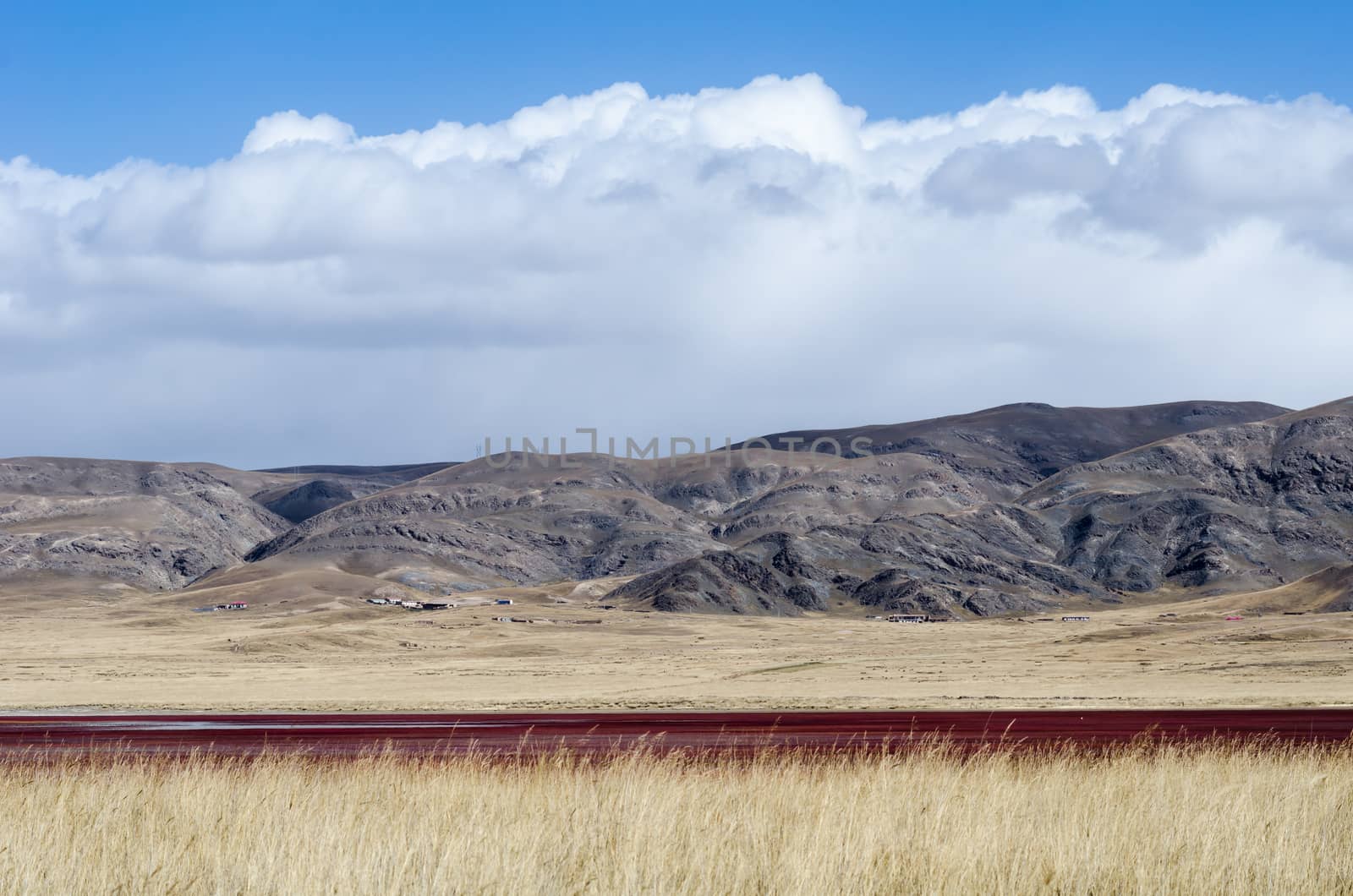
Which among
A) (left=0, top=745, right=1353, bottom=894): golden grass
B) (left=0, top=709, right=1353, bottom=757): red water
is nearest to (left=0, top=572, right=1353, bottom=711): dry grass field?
(left=0, top=709, right=1353, bottom=757): red water

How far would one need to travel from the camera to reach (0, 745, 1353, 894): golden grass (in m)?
11.4

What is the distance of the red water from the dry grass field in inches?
261

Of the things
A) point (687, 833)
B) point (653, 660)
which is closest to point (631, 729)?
point (687, 833)

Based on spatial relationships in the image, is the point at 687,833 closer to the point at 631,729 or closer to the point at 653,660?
the point at 631,729

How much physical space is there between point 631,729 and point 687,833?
2260cm

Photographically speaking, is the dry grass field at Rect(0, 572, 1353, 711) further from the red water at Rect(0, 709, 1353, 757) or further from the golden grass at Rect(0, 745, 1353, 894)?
the golden grass at Rect(0, 745, 1353, 894)

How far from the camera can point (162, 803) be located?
15109 mm

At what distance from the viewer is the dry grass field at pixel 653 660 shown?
2152 inches

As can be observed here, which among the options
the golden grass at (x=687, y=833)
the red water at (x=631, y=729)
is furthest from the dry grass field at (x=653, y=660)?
the golden grass at (x=687, y=833)

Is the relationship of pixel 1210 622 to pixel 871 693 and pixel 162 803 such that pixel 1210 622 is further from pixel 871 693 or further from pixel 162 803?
pixel 162 803

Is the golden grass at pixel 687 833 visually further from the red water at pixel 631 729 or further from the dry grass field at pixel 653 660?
the dry grass field at pixel 653 660

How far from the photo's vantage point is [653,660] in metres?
96.7

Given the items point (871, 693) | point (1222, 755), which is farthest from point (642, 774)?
point (871, 693)

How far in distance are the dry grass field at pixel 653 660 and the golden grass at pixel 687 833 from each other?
31940 millimetres
